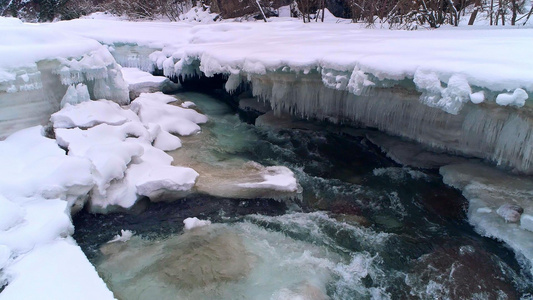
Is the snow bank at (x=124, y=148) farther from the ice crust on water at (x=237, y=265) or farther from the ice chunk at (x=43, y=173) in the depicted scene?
the ice crust on water at (x=237, y=265)

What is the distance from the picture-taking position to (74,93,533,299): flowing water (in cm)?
296

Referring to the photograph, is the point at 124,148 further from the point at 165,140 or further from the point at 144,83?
the point at 144,83

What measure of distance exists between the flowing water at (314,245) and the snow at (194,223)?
0.07 metres

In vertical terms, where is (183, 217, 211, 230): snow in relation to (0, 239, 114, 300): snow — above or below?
below

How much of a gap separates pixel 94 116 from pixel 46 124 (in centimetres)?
63

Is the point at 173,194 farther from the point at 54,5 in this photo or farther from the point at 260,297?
the point at 54,5

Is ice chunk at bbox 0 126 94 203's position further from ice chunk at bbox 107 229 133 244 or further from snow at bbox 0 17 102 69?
snow at bbox 0 17 102 69

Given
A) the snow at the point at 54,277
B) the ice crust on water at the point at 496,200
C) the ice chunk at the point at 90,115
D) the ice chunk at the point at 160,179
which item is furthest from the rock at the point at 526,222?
the ice chunk at the point at 90,115

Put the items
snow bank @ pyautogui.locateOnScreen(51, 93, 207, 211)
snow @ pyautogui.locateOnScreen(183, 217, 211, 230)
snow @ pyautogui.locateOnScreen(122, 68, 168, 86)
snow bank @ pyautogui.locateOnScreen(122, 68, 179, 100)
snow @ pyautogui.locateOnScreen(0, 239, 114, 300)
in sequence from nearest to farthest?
snow @ pyautogui.locateOnScreen(0, 239, 114, 300)
snow @ pyautogui.locateOnScreen(183, 217, 211, 230)
snow bank @ pyautogui.locateOnScreen(51, 93, 207, 211)
snow bank @ pyautogui.locateOnScreen(122, 68, 179, 100)
snow @ pyautogui.locateOnScreen(122, 68, 168, 86)


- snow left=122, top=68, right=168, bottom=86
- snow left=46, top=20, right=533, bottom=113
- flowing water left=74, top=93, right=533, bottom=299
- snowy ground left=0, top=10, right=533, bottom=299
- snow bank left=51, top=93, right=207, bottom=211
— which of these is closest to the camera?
snowy ground left=0, top=10, right=533, bottom=299

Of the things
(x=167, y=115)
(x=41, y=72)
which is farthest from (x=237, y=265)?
(x=41, y=72)

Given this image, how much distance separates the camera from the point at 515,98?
2.88 metres

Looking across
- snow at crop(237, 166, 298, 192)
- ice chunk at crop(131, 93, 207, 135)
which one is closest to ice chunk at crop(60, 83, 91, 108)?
ice chunk at crop(131, 93, 207, 135)

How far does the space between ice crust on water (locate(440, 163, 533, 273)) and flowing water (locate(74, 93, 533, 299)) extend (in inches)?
4.1
